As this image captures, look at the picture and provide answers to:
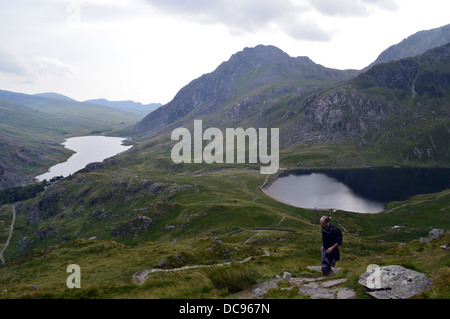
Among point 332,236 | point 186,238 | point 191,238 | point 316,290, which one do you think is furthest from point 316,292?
point 186,238

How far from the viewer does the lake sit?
12338cm

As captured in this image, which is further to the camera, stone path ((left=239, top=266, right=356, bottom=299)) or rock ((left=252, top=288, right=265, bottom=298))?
rock ((left=252, top=288, right=265, bottom=298))

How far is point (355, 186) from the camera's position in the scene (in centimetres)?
15162

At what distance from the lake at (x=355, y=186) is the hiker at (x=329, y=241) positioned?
103 metres

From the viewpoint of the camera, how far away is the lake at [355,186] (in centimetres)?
12338

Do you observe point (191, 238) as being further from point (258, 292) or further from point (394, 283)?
point (394, 283)

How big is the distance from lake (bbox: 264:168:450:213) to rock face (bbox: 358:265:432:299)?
10666 centimetres

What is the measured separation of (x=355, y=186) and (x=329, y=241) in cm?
15136

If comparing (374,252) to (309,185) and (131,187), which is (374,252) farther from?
(131,187)

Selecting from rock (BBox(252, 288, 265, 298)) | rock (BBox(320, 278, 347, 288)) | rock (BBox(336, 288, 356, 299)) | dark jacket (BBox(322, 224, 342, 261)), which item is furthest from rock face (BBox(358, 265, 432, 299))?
rock (BBox(252, 288, 265, 298))

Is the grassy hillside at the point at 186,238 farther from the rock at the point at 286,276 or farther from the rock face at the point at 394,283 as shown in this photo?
the rock at the point at 286,276

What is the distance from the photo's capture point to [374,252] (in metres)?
47.0

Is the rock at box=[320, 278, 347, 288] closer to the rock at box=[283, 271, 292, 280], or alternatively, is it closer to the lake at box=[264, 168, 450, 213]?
the rock at box=[283, 271, 292, 280]
